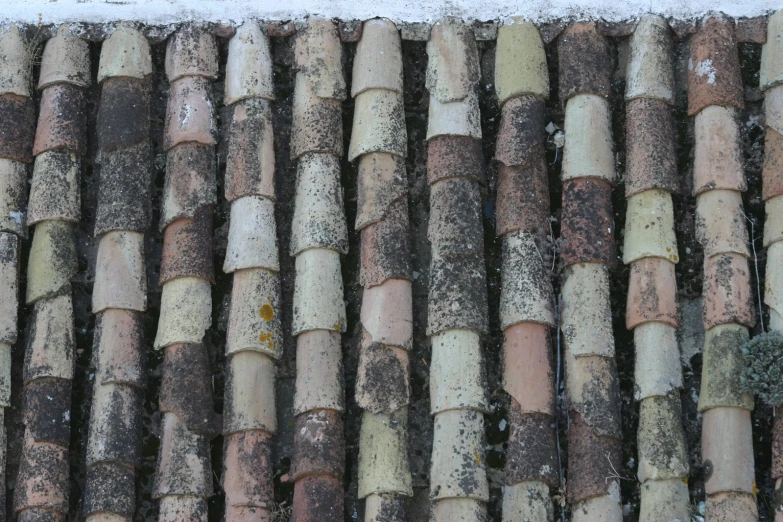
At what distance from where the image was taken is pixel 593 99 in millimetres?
5688

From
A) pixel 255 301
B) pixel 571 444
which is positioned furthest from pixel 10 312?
pixel 571 444

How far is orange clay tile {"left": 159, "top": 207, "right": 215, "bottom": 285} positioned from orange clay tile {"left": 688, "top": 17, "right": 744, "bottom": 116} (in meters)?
2.37

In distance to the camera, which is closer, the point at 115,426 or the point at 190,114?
the point at 115,426

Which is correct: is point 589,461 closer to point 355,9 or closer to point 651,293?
point 651,293

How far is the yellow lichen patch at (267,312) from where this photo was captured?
539 centimetres

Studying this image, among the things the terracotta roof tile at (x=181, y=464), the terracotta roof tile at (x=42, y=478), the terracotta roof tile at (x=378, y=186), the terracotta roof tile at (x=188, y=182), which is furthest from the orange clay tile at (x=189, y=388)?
the terracotta roof tile at (x=378, y=186)

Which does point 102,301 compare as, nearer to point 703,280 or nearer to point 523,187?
point 523,187

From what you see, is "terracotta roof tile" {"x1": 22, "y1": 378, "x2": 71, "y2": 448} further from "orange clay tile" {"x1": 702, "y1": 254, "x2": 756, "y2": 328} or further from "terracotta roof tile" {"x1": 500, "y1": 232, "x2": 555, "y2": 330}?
"orange clay tile" {"x1": 702, "y1": 254, "x2": 756, "y2": 328}

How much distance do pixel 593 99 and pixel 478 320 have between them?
1246mm

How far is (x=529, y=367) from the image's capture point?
5215mm

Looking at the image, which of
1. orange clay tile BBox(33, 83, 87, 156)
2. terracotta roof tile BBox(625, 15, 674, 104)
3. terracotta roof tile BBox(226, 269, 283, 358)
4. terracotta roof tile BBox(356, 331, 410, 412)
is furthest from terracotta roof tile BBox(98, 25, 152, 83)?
terracotta roof tile BBox(625, 15, 674, 104)

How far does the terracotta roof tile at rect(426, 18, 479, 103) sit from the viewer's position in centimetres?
577

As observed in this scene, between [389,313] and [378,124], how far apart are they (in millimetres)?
952

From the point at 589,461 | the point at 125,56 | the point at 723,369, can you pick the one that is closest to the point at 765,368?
the point at 723,369
